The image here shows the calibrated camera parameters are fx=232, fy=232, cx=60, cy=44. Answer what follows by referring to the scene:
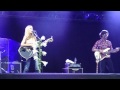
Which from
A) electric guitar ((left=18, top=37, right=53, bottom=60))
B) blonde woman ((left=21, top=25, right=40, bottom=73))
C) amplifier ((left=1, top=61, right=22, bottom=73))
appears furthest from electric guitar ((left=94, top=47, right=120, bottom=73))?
amplifier ((left=1, top=61, right=22, bottom=73))

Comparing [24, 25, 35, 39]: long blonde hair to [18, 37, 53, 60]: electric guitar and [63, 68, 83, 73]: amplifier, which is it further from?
[63, 68, 83, 73]: amplifier

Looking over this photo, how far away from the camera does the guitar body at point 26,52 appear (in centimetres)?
315

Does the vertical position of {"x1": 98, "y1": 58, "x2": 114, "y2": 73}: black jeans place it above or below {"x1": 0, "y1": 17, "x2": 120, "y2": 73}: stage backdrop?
below

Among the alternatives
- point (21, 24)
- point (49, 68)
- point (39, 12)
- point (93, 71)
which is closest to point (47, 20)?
point (39, 12)

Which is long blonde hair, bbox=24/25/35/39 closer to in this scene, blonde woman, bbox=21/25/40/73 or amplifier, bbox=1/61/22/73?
blonde woman, bbox=21/25/40/73

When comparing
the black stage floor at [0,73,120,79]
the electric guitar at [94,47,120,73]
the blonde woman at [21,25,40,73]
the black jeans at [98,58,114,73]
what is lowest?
the black stage floor at [0,73,120,79]

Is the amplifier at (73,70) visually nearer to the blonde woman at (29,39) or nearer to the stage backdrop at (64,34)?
the stage backdrop at (64,34)

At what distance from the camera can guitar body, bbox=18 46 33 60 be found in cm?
315

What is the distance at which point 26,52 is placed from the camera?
3152mm

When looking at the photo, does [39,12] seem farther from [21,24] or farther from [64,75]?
[64,75]

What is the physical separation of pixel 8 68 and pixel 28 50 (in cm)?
36

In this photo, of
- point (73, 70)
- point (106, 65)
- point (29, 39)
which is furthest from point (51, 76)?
point (106, 65)

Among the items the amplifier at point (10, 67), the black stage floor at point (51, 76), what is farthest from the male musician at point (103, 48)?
the amplifier at point (10, 67)
